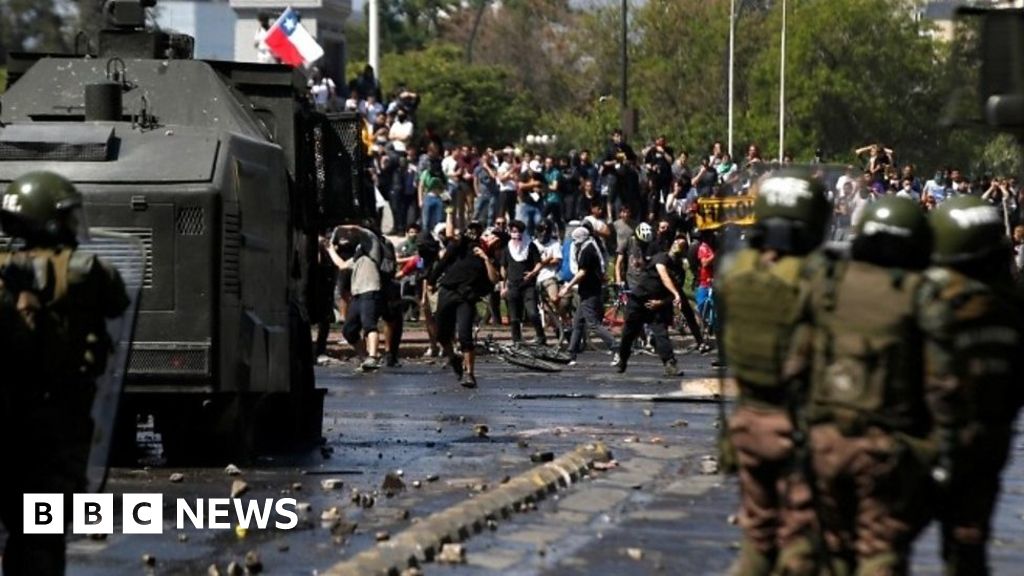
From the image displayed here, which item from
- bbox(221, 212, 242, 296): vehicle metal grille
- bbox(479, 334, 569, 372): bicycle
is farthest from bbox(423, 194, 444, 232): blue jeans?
bbox(221, 212, 242, 296): vehicle metal grille

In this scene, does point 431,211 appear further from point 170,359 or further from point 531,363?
point 170,359

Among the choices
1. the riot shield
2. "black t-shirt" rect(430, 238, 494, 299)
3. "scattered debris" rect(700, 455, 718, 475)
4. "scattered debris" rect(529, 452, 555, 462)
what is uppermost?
the riot shield

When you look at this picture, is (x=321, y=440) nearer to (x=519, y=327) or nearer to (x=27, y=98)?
(x=27, y=98)

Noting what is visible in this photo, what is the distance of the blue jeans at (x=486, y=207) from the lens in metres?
42.0

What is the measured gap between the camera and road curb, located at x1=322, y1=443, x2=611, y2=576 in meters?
12.1

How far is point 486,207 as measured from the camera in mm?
42250

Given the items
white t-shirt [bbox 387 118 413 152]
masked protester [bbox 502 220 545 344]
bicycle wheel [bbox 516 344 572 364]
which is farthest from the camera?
white t-shirt [bbox 387 118 413 152]

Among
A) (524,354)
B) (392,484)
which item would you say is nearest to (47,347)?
(392,484)

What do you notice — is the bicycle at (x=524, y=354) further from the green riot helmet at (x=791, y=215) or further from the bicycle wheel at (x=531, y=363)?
the green riot helmet at (x=791, y=215)

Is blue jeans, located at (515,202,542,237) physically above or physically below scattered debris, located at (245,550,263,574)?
above

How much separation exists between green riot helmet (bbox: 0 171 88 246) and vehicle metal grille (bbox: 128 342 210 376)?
5875 millimetres

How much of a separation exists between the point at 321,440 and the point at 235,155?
3461mm

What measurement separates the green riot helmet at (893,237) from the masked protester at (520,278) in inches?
960

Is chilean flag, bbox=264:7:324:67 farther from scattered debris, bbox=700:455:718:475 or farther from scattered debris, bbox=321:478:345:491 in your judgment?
scattered debris, bbox=321:478:345:491
